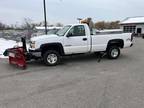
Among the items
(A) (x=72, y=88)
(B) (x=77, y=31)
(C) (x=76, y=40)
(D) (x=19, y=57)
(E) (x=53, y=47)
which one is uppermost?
(B) (x=77, y=31)

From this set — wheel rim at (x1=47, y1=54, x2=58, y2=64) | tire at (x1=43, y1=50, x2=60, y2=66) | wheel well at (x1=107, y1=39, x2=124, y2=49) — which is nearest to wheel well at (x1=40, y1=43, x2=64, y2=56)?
tire at (x1=43, y1=50, x2=60, y2=66)

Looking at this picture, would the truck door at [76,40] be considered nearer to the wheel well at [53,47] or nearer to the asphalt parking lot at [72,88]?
the wheel well at [53,47]

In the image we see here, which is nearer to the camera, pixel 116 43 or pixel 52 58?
pixel 52 58

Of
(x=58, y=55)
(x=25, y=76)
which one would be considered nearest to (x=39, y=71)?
(x=25, y=76)

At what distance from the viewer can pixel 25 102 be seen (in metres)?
4.57

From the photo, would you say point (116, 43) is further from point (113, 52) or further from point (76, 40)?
point (76, 40)

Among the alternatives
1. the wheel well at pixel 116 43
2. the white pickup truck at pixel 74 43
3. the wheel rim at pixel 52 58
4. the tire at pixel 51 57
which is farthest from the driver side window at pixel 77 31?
the wheel well at pixel 116 43

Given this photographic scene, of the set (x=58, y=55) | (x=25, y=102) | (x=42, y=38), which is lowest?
(x=25, y=102)

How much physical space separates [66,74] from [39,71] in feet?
4.23

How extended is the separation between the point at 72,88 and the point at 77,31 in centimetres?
445

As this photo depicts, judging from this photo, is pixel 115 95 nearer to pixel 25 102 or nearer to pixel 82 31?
pixel 25 102

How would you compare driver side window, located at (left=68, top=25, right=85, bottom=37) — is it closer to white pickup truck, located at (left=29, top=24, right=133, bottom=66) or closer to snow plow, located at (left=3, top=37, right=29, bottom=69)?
white pickup truck, located at (left=29, top=24, right=133, bottom=66)

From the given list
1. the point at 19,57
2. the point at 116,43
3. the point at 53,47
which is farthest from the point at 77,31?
the point at 19,57

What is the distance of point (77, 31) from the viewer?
31.1ft
